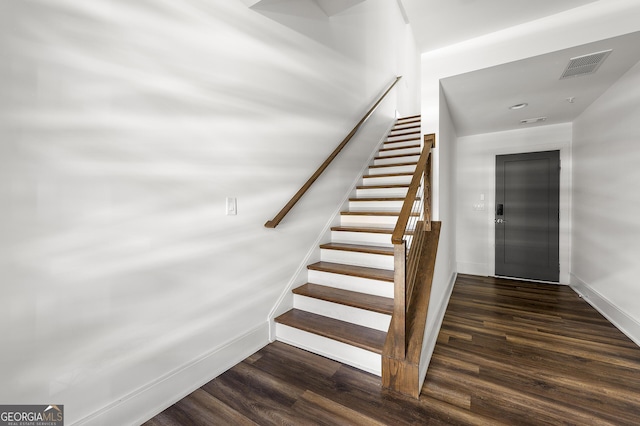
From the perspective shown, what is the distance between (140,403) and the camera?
153cm

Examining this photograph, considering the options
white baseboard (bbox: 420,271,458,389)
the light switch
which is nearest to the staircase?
white baseboard (bbox: 420,271,458,389)

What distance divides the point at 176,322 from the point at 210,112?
131 cm

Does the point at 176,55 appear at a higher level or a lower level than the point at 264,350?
higher

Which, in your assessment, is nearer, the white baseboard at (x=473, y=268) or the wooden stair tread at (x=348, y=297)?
the wooden stair tread at (x=348, y=297)

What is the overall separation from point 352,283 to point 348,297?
172 millimetres

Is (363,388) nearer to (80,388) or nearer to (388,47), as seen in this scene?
(80,388)

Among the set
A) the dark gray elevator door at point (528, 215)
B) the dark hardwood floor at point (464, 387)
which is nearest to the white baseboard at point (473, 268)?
the dark gray elevator door at point (528, 215)

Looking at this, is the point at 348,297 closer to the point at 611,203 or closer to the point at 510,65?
the point at 510,65

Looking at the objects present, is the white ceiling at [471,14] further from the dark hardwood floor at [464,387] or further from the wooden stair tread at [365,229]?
the dark hardwood floor at [464,387]

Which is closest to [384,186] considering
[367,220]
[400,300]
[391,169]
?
[391,169]

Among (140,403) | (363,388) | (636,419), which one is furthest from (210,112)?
(636,419)

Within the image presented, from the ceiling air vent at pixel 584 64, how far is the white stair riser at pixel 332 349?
2.78 m

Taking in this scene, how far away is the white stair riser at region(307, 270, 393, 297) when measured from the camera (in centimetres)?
233

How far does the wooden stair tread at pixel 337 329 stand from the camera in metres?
1.96
